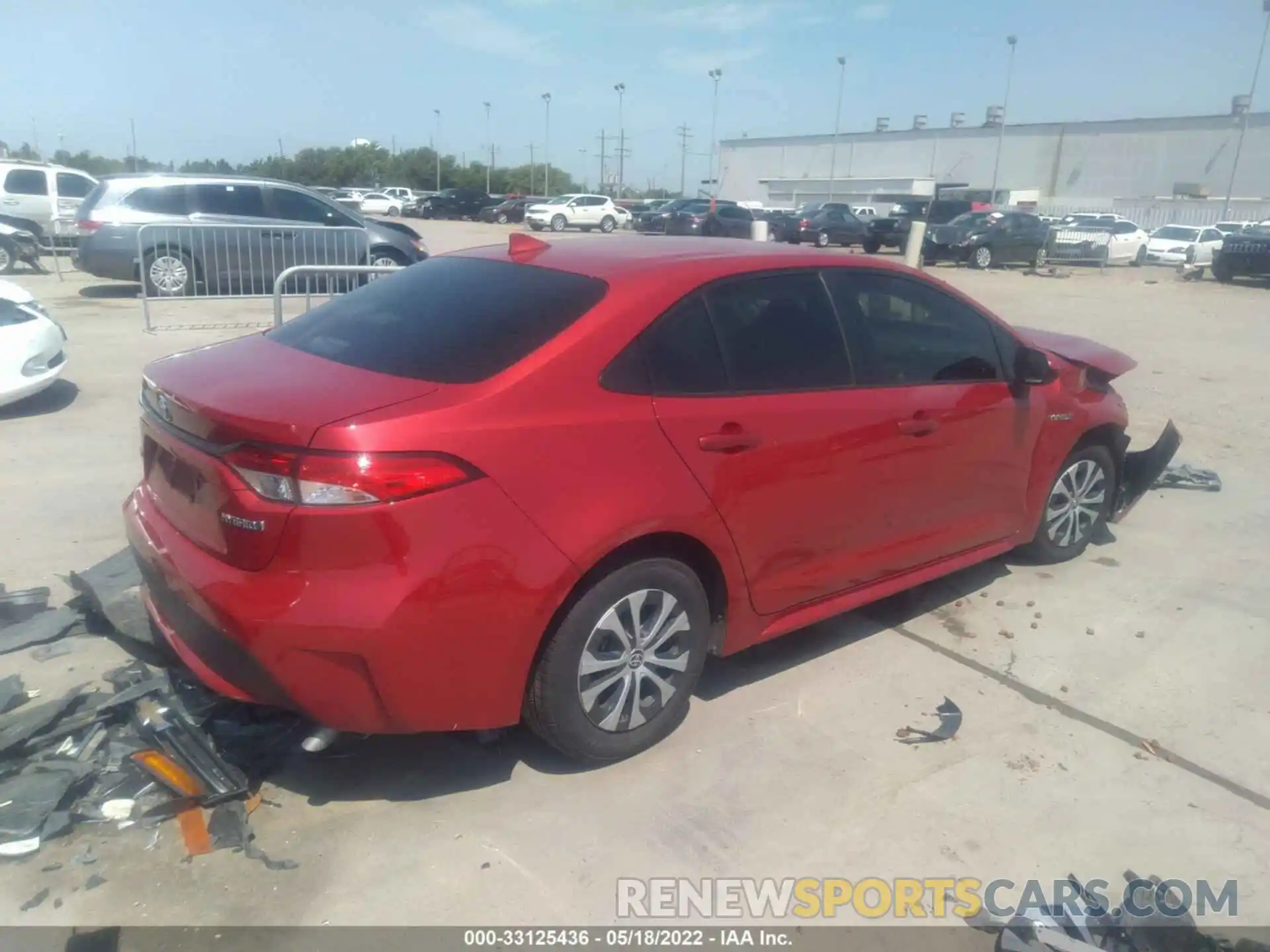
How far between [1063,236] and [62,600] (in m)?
31.1

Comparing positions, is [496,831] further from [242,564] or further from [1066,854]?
[1066,854]

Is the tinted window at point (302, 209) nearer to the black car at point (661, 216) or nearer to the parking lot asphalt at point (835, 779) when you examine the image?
the parking lot asphalt at point (835, 779)

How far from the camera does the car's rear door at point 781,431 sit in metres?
3.37

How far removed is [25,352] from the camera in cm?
711

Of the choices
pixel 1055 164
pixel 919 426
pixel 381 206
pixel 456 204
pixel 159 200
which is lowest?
pixel 381 206

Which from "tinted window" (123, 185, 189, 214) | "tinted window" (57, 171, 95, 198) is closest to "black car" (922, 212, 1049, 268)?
"tinted window" (123, 185, 189, 214)

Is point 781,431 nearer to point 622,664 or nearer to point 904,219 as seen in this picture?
point 622,664

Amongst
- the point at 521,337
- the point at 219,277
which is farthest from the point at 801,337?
the point at 219,277

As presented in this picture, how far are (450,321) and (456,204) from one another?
159ft

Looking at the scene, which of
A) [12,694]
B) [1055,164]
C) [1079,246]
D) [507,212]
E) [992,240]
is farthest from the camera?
[1055,164]

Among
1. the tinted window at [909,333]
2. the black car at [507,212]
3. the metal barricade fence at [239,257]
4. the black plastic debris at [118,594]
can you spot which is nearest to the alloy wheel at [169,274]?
the metal barricade fence at [239,257]

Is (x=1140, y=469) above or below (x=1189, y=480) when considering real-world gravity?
above

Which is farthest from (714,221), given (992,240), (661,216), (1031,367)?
(1031,367)

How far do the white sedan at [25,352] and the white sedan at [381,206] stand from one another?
42.4 metres
